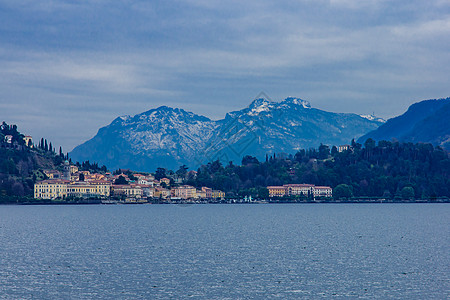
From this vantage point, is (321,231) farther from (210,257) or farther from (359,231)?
(210,257)

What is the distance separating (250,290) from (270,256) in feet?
56.8

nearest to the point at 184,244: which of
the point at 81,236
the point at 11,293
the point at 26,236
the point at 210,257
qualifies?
the point at 210,257

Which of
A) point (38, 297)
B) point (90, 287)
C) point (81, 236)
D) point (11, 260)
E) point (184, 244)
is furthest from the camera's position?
point (81, 236)

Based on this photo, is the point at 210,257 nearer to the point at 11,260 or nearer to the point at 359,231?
the point at 11,260

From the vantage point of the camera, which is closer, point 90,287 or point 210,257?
point 90,287

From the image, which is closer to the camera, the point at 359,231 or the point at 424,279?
the point at 424,279

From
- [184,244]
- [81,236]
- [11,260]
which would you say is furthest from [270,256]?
[81,236]

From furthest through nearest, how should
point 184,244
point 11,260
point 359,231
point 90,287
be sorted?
point 359,231 < point 184,244 < point 11,260 < point 90,287

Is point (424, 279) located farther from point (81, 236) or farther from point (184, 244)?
point (81, 236)

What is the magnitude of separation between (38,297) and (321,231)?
57930 millimetres

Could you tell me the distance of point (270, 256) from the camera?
2344 inches

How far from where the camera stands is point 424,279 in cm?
4641

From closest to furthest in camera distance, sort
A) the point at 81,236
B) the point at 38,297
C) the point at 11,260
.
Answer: the point at 38,297 → the point at 11,260 → the point at 81,236

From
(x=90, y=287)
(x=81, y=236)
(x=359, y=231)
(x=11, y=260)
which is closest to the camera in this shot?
(x=90, y=287)
